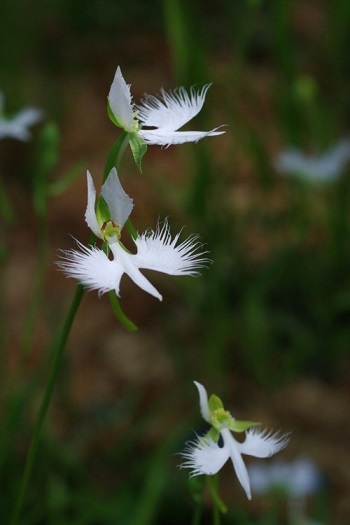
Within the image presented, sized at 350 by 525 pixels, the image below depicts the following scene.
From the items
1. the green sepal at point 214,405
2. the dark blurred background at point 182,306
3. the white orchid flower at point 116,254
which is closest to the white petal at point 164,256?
the white orchid flower at point 116,254

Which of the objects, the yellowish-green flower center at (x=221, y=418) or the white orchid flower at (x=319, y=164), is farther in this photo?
the white orchid flower at (x=319, y=164)

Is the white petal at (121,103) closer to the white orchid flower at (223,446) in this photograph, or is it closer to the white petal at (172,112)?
the white petal at (172,112)

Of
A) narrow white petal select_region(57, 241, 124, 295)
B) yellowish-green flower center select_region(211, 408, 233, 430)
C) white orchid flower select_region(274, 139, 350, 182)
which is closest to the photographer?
narrow white petal select_region(57, 241, 124, 295)

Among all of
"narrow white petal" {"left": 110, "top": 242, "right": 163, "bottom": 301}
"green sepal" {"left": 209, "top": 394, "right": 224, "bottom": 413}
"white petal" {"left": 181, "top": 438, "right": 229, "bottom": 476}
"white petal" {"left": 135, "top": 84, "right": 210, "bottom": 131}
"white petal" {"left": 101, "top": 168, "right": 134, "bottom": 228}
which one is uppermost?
"white petal" {"left": 135, "top": 84, "right": 210, "bottom": 131}

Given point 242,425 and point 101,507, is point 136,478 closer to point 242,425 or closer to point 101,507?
point 101,507

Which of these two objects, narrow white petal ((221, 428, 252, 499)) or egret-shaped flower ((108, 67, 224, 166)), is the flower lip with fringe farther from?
narrow white petal ((221, 428, 252, 499))

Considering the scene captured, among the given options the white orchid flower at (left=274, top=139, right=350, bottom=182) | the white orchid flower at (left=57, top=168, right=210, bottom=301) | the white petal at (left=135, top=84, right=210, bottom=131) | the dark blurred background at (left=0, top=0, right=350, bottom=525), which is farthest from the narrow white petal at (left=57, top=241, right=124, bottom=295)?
the white orchid flower at (left=274, top=139, right=350, bottom=182)
